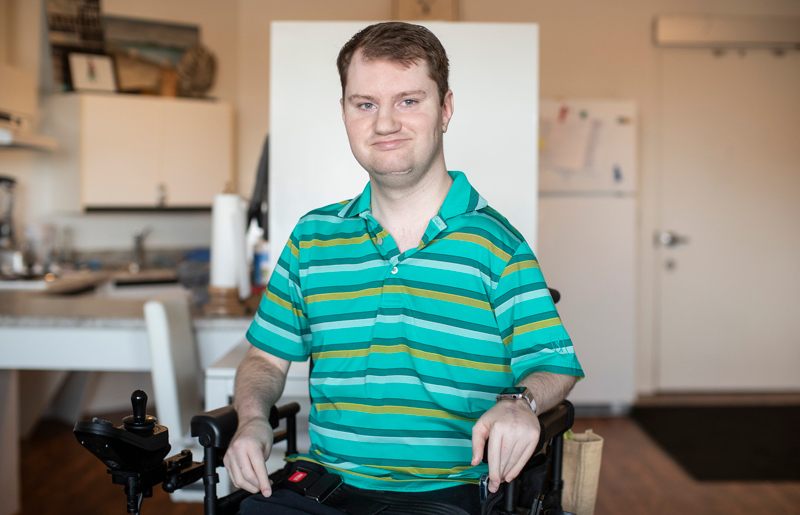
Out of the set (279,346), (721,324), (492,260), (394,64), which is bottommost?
(721,324)

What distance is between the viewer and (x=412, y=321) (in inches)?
46.0

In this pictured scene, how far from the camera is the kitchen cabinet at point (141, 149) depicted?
406cm

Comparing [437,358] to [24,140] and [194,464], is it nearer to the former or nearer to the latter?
[194,464]

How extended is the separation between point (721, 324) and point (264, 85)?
141 inches

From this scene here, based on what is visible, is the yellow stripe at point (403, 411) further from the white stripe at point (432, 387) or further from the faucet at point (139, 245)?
the faucet at point (139, 245)

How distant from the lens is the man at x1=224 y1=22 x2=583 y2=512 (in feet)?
3.72

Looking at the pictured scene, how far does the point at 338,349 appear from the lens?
1.21m

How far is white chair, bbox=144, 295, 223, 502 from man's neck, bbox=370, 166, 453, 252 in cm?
91

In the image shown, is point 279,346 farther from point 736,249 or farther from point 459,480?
point 736,249

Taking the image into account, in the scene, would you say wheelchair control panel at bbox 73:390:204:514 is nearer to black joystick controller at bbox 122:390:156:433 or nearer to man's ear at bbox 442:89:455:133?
black joystick controller at bbox 122:390:156:433

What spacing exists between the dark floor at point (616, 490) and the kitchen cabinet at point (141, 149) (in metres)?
1.67

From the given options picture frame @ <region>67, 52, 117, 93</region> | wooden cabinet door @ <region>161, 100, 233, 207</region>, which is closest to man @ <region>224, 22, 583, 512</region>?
wooden cabinet door @ <region>161, 100, 233, 207</region>

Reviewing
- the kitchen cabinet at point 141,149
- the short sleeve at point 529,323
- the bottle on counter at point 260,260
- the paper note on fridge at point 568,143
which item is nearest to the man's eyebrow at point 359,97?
the short sleeve at point 529,323

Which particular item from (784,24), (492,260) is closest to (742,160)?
(784,24)
